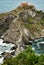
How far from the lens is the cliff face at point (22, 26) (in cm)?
10625

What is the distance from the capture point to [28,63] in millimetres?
52906

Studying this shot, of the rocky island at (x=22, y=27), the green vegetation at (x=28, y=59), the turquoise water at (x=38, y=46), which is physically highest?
the green vegetation at (x=28, y=59)

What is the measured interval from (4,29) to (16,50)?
2660 cm

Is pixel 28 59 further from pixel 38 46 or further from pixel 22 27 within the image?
pixel 22 27

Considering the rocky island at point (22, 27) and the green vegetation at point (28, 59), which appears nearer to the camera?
the green vegetation at point (28, 59)

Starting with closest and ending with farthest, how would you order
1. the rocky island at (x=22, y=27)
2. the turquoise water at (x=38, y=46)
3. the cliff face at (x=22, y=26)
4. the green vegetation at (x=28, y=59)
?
the green vegetation at (x=28, y=59) → the turquoise water at (x=38, y=46) → the rocky island at (x=22, y=27) → the cliff face at (x=22, y=26)

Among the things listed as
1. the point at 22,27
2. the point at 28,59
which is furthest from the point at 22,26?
the point at 28,59

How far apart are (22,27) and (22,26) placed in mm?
874

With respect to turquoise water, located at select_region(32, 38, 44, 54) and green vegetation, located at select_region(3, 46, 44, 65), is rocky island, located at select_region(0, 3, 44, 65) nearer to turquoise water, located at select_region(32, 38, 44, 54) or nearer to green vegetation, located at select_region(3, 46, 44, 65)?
turquoise water, located at select_region(32, 38, 44, 54)

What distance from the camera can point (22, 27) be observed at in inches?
4486

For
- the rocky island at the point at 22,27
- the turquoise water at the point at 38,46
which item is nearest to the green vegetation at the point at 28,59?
the rocky island at the point at 22,27

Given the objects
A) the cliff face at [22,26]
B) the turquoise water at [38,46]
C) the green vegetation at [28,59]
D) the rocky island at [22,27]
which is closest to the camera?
the green vegetation at [28,59]

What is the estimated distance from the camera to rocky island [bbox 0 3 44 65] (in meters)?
106

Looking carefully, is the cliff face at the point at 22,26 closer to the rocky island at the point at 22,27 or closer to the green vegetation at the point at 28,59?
the rocky island at the point at 22,27
